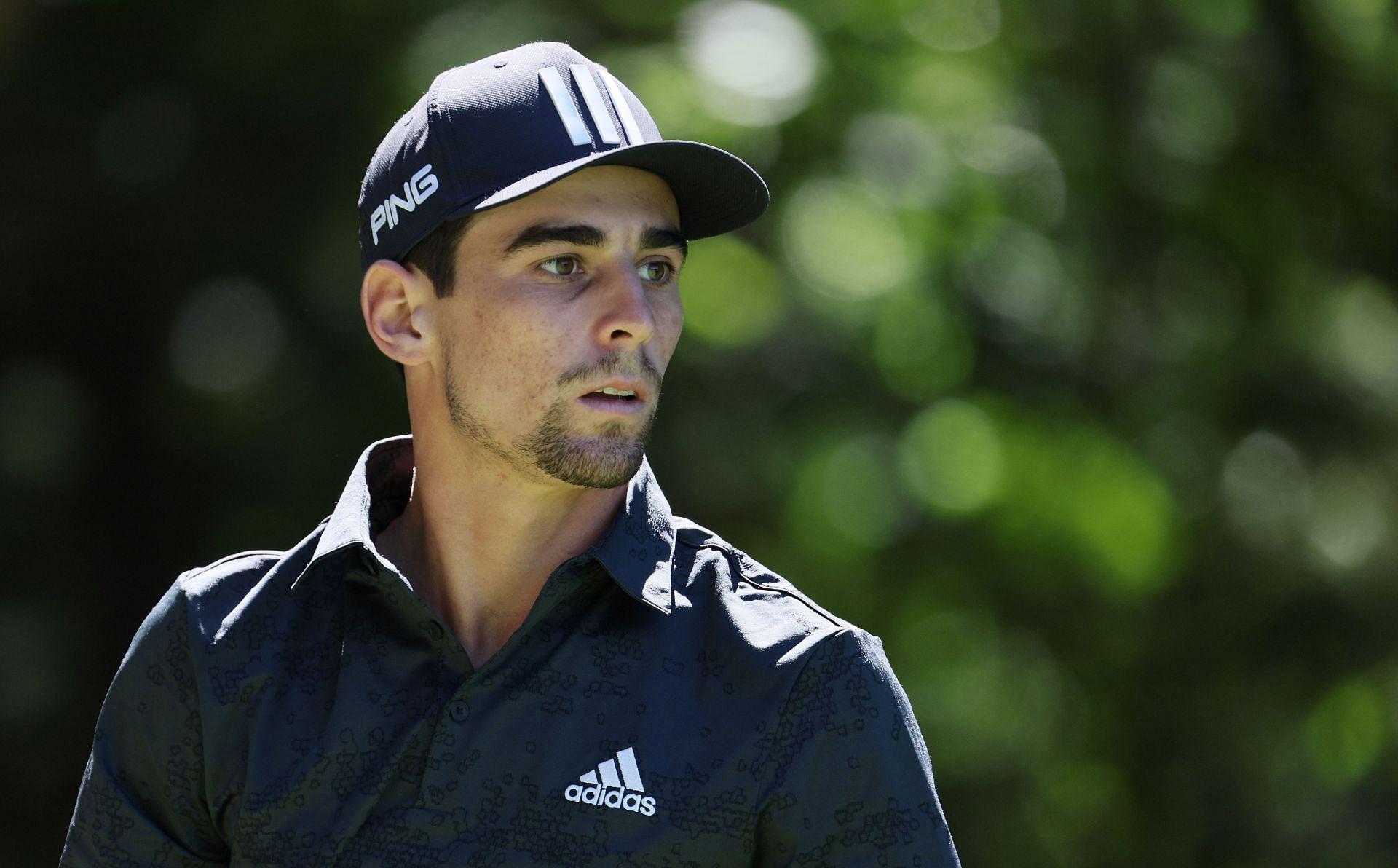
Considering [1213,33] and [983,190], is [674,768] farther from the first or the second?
[1213,33]

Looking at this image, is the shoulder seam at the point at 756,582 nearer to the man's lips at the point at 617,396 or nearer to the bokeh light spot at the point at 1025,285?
the man's lips at the point at 617,396

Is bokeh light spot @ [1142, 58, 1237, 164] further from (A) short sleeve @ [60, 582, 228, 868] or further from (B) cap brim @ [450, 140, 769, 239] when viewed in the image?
(A) short sleeve @ [60, 582, 228, 868]

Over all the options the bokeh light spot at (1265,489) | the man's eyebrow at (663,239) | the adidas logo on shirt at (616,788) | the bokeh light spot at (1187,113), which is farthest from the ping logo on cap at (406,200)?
the bokeh light spot at (1265,489)

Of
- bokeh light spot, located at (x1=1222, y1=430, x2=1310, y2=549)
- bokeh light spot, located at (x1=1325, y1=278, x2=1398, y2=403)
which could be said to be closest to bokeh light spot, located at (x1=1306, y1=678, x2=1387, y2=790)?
bokeh light spot, located at (x1=1222, y1=430, x2=1310, y2=549)

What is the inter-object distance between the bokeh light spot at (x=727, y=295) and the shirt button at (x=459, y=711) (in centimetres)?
181

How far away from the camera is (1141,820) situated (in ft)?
13.6

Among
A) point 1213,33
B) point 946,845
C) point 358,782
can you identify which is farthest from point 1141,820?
point 358,782

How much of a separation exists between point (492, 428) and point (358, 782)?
1.55ft

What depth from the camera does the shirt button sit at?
1.82 meters

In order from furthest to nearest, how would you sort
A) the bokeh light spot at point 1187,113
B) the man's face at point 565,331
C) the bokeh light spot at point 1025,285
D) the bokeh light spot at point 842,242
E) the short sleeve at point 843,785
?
the bokeh light spot at point 1187,113, the bokeh light spot at point 1025,285, the bokeh light spot at point 842,242, the man's face at point 565,331, the short sleeve at point 843,785

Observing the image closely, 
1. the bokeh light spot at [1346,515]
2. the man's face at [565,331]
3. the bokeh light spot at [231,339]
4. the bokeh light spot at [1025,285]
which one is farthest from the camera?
the bokeh light spot at [1346,515]

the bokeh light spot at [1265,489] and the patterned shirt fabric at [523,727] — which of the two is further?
the bokeh light spot at [1265,489]

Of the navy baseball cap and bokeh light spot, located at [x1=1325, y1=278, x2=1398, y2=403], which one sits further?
bokeh light spot, located at [x1=1325, y1=278, x2=1398, y2=403]

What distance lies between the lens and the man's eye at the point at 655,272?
2.05 meters
